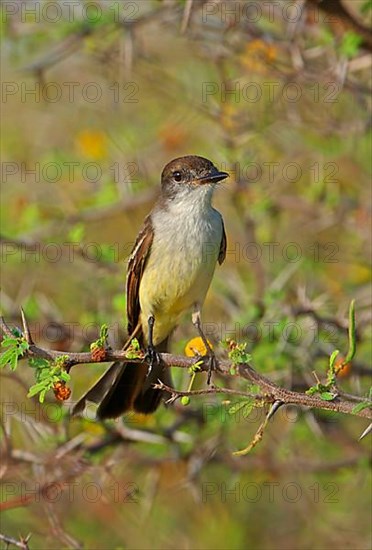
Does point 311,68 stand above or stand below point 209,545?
above

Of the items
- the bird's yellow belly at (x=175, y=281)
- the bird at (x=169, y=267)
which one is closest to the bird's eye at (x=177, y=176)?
the bird at (x=169, y=267)

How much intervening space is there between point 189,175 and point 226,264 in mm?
2040

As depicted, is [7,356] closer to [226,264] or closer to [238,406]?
[238,406]

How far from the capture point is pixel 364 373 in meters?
5.04

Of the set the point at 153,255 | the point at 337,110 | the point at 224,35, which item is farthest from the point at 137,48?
the point at 153,255

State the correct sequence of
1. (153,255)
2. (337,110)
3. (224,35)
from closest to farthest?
(153,255) → (224,35) → (337,110)

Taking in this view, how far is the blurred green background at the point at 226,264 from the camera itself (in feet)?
16.6

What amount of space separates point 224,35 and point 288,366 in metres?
1.98

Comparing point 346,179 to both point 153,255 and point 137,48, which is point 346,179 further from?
point 153,255

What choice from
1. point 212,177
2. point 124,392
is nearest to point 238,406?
point 124,392

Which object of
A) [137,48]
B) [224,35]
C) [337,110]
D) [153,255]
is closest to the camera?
[153,255]

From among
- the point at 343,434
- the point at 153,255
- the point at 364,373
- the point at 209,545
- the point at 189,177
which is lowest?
the point at 209,545

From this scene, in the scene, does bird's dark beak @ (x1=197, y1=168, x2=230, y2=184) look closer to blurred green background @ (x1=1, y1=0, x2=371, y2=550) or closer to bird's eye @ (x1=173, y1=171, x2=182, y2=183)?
bird's eye @ (x1=173, y1=171, x2=182, y2=183)

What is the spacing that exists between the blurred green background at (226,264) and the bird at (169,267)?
0.31m
